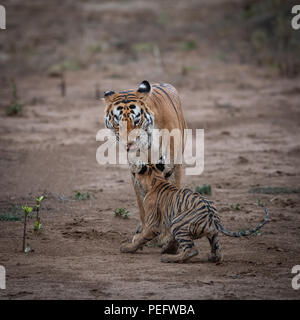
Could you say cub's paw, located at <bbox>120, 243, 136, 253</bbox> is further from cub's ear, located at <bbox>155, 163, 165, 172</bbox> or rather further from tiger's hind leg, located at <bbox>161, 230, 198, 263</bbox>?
cub's ear, located at <bbox>155, 163, 165, 172</bbox>

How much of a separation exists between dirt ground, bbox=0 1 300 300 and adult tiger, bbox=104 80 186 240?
115cm

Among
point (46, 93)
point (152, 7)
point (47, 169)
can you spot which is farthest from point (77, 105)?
point (152, 7)

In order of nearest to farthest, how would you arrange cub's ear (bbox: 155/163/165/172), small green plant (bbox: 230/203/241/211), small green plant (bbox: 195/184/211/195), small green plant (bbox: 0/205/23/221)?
cub's ear (bbox: 155/163/165/172) < small green plant (bbox: 0/205/23/221) < small green plant (bbox: 230/203/241/211) < small green plant (bbox: 195/184/211/195)

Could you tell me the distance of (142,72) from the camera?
64.8 feet

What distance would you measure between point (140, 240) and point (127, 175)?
4.28 m

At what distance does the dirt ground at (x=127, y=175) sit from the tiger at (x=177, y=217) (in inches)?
6.1

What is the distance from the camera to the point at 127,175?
35.1ft

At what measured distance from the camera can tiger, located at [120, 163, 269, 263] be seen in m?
6.04

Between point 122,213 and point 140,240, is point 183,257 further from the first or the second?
point 122,213

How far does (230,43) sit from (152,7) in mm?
7064

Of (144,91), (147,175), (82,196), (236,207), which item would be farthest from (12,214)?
(236,207)

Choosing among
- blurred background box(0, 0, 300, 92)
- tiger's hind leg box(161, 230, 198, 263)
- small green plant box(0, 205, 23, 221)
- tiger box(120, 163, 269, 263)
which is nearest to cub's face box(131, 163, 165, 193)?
tiger box(120, 163, 269, 263)

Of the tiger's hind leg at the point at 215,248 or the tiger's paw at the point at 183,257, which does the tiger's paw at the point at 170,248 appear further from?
the tiger's hind leg at the point at 215,248
